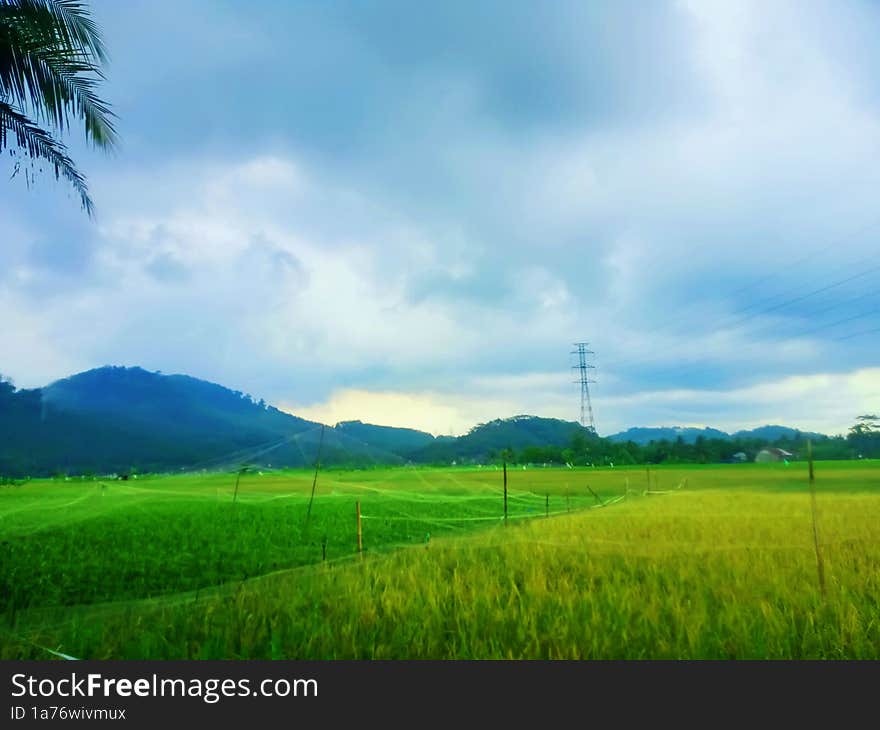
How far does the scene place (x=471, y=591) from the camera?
4547 mm

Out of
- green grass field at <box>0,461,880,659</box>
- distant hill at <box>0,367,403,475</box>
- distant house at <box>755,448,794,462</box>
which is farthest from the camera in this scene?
distant hill at <box>0,367,403,475</box>

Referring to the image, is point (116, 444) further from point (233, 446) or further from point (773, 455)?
point (773, 455)

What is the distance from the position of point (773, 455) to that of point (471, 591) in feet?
8.93

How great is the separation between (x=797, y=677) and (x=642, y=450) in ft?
28.9

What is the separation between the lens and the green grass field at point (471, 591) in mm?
3346

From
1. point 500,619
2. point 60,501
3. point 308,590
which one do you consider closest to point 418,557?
point 308,590

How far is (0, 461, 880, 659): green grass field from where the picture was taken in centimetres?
335

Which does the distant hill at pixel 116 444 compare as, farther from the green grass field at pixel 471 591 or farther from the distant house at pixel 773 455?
the distant house at pixel 773 455

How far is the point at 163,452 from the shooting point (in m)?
14.7

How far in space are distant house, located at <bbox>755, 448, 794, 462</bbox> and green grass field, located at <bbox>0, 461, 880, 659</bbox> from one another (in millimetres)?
921

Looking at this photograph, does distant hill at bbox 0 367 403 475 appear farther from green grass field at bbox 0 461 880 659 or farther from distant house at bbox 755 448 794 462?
distant house at bbox 755 448 794 462

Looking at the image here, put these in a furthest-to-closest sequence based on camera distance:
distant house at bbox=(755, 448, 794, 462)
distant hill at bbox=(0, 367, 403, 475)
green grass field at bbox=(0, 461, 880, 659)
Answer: distant hill at bbox=(0, 367, 403, 475) < distant house at bbox=(755, 448, 794, 462) < green grass field at bbox=(0, 461, 880, 659)

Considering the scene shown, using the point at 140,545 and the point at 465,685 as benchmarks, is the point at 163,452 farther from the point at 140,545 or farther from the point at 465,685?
the point at 465,685

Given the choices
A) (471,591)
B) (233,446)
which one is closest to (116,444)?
(233,446)
